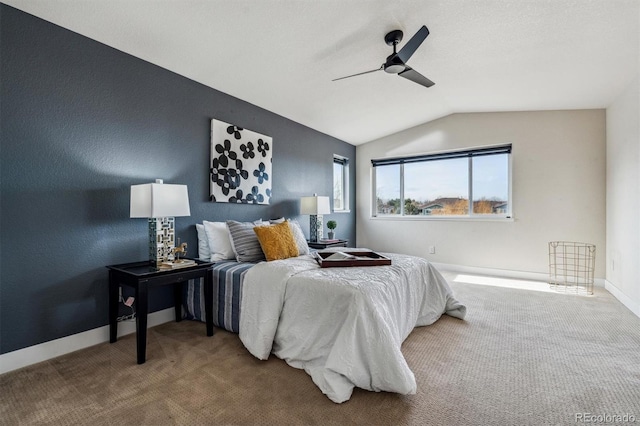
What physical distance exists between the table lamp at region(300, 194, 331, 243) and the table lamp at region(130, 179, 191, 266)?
208cm

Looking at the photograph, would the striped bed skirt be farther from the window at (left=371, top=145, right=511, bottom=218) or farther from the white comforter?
the window at (left=371, top=145, right=511, bottom=218)

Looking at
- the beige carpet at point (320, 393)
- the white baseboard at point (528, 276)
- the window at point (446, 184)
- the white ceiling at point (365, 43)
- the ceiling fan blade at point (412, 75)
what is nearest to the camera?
the beige carpet at point (320, 393)

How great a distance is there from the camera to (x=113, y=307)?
234 cm

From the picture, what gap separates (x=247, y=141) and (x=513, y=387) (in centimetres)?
335

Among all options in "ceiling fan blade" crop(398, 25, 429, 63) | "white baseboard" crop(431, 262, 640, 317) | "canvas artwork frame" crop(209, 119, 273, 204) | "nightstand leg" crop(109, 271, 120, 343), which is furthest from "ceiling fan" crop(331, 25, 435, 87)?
"white baseboard" crop(431, 262, 640, 317)

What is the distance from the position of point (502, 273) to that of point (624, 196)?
5.91 feet

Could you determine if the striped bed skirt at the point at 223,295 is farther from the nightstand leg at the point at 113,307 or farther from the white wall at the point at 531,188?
the white wall at the point at 531,188

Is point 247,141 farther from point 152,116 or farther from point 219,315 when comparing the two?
point 219,315

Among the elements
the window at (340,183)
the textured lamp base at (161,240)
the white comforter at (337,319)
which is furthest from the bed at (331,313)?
the window at (340,183)

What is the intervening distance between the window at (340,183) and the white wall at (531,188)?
4.06ft

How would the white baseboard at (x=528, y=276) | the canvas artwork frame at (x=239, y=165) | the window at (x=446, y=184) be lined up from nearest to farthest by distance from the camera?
the white baseboard at (x=528, y=276) < the canvas artwork frame at (x=239, y=165) < the window at (x=446, y=184)

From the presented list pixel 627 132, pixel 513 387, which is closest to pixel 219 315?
pixel 513 387

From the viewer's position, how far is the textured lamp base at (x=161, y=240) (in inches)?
93.0

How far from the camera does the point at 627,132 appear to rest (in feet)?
10.6
